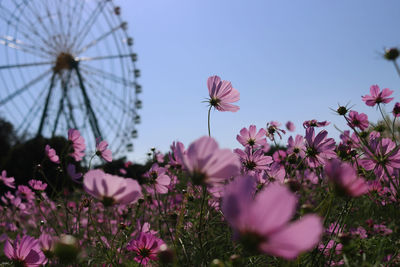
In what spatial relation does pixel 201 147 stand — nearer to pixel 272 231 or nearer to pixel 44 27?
pixel 272 231

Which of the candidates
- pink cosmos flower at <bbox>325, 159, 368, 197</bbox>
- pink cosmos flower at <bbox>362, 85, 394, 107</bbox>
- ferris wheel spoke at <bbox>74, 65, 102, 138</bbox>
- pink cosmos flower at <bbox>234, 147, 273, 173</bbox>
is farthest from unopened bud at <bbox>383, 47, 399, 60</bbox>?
ferris wheel spoke at <bbox>74, 65, 102, 138</bbox>

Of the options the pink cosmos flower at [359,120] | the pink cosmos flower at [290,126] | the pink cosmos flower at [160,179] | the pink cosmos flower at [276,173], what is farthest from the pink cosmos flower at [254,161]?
the pink cosmos flower at [290,126]

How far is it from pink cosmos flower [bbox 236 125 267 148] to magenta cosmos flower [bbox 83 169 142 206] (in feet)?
2.23

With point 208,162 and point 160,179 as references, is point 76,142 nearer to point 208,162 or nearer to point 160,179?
point 160,179

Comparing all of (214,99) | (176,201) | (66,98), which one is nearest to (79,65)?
(66,98)

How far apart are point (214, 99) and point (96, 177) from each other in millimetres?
460

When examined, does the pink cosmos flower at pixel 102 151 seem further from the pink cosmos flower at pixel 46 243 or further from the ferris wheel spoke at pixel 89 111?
the ferris wheel spoke at pixel 89 111

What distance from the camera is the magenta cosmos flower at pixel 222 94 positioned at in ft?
2.67

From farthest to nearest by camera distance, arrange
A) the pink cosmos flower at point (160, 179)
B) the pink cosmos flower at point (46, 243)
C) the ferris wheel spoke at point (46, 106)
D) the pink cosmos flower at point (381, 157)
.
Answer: the ferris wheel spoke at point (46, 106) → the pink cosmos flower at point (160, 179) → the pink cosmos flower at point (381, 157) → the pink cosmos flower at point (46, 243)

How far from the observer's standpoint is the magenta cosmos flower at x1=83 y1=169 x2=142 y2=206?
0.45 meters

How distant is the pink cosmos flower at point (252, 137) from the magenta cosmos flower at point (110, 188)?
2.23 feet

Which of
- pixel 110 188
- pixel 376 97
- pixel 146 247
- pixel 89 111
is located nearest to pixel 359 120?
pixel 376 97

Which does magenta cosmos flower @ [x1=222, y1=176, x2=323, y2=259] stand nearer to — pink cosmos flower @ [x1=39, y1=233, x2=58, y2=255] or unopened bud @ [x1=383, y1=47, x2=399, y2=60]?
pink cosmos flower @ [x1=39, y1=233, x2=58, y2=255]

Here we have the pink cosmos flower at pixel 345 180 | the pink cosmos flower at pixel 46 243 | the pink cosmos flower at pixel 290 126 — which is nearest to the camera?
the pink cosmos flower at pixel 345 180
